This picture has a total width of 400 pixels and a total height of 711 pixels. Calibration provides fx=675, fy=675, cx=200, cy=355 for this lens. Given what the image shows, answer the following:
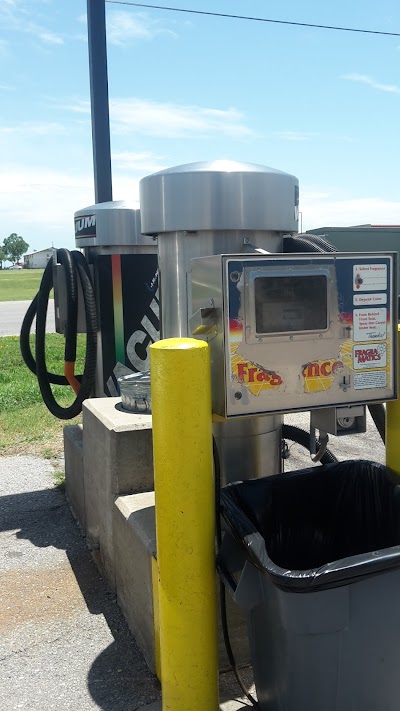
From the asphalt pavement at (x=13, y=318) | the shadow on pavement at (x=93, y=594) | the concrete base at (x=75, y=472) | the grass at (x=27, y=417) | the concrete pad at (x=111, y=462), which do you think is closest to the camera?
the shadow on pavement at (x=93, y=594)

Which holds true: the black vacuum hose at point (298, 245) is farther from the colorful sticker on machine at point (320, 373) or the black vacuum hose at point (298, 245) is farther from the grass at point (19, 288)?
the grass at point (19, 288)

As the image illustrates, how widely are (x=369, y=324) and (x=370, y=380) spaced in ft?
0.61

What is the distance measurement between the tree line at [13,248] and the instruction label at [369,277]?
112m

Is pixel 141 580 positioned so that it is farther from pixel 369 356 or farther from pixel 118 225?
pixel 118 225

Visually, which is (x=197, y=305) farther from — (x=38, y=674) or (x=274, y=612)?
(x=38, y=674)

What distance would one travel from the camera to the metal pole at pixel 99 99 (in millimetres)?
4816

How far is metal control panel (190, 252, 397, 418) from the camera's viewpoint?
6.75 ft

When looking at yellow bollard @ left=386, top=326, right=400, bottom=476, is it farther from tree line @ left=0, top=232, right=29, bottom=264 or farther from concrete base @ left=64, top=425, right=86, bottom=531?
tree line @ left=0, top=232, right=29, bottom=264

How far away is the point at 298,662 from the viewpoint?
6.06ft

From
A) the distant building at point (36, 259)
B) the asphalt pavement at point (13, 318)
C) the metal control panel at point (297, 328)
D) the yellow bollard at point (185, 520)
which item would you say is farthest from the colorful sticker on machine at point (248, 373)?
the distant building at point (36, 259)

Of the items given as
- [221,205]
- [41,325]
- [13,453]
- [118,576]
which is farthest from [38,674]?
[13,453]

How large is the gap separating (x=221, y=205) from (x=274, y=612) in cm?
145

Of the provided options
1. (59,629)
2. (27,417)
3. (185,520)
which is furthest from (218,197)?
(27,417)

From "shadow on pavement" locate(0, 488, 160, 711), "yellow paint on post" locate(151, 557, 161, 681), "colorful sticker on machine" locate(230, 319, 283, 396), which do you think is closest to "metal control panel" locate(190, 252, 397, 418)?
"colorful sticker on machine" locate(230, 319, 283, 396)
